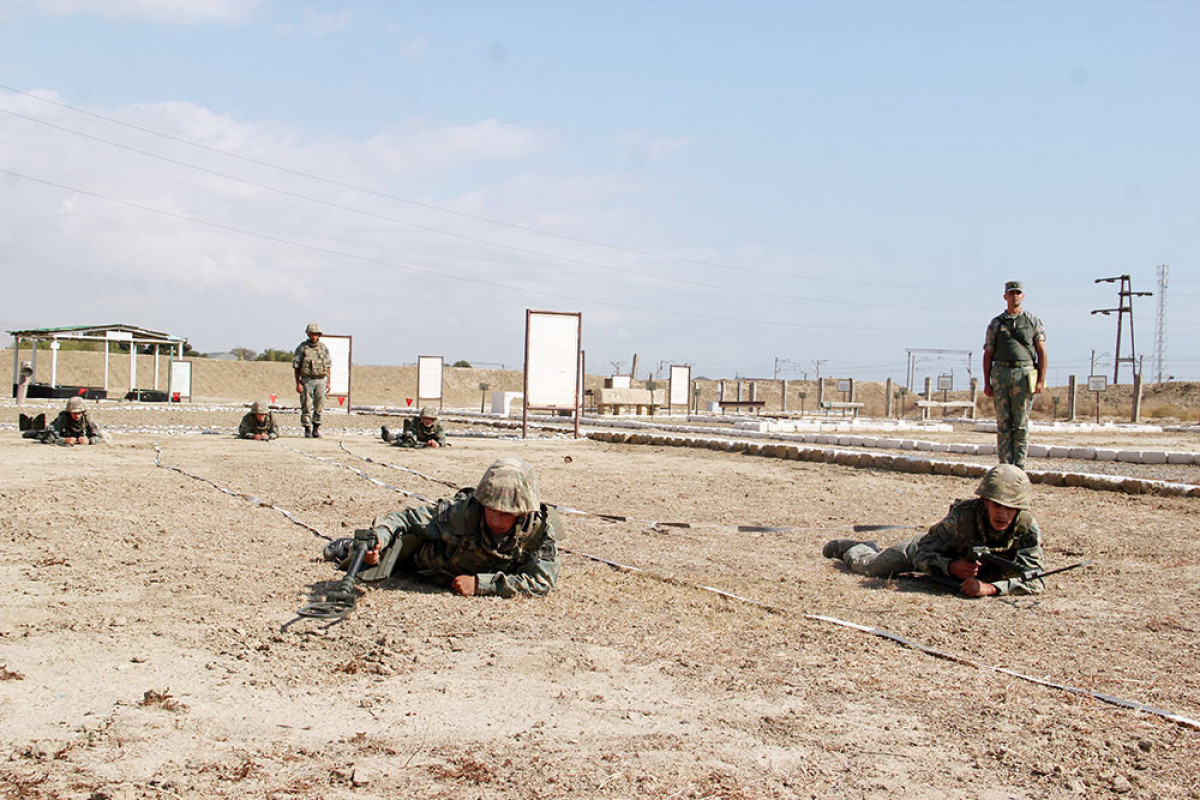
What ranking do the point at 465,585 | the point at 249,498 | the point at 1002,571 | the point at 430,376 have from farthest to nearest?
the point at 430,376, the point at 249,498, the point at 1002,571, the point at 465,585

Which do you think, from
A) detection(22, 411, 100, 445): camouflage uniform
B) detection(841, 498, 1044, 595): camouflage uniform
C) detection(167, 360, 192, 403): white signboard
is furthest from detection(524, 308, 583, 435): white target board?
detection(167, 360, 192, 403): white signboard

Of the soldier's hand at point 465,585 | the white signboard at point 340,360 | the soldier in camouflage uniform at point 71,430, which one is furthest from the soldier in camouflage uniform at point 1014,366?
the white signboard at point 340,360

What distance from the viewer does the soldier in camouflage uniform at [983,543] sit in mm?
5742

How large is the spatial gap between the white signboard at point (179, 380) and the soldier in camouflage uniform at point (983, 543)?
34.6 meters

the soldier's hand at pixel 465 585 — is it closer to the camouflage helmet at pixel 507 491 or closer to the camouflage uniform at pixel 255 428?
the camouflage helmet at pixel 507 491

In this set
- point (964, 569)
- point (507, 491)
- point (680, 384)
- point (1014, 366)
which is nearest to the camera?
point (507, 491)

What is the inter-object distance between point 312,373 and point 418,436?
258 centimetres

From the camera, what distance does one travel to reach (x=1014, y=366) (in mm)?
9930

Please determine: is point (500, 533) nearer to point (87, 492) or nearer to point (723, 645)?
point (723, 645)

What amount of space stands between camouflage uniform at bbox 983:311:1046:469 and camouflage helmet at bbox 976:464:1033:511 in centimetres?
427

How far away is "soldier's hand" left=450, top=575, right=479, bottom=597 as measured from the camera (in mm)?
5312

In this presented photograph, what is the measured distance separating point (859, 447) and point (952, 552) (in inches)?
463

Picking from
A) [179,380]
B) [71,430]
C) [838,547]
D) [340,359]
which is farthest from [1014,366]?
[179,380]

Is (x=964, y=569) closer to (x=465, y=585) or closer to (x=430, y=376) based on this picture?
(x=465, y=585)
